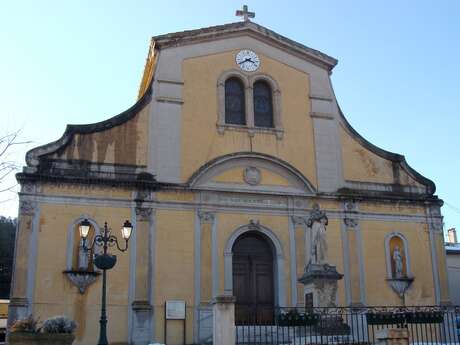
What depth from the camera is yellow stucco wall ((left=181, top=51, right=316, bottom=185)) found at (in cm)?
2156

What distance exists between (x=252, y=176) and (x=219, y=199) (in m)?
1.53

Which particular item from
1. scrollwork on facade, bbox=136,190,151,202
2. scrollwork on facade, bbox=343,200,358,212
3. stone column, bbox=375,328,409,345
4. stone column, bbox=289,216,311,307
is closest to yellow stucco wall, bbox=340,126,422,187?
scrollwork on facade, bbox=343,200,358,212

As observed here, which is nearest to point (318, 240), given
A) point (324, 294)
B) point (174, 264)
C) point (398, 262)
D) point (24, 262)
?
point (324, 294)

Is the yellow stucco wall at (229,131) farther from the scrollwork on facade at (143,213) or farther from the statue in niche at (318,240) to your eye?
the statue in niche at (318,240)

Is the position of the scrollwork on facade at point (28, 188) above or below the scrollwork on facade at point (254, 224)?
above

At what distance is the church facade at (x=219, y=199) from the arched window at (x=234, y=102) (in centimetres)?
6

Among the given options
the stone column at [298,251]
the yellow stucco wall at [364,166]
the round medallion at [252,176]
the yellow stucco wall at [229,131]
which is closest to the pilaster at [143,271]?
the yellow stucco wall at [229,131]

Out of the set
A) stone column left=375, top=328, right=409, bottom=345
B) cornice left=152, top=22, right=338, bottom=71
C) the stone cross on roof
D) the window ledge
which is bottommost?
stone column left=375, top=328, right=409, bottom=345

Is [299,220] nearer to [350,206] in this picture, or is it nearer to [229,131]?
[350,206]

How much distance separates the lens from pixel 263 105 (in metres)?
23.1

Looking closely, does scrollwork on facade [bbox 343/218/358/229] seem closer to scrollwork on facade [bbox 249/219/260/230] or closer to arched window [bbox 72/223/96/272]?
scrollwork on facade [bbox 249/219/260/230]

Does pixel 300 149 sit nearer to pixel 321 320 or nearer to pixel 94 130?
pixel 94 130

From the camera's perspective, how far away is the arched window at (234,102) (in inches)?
888

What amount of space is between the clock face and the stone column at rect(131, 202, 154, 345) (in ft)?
22.4
